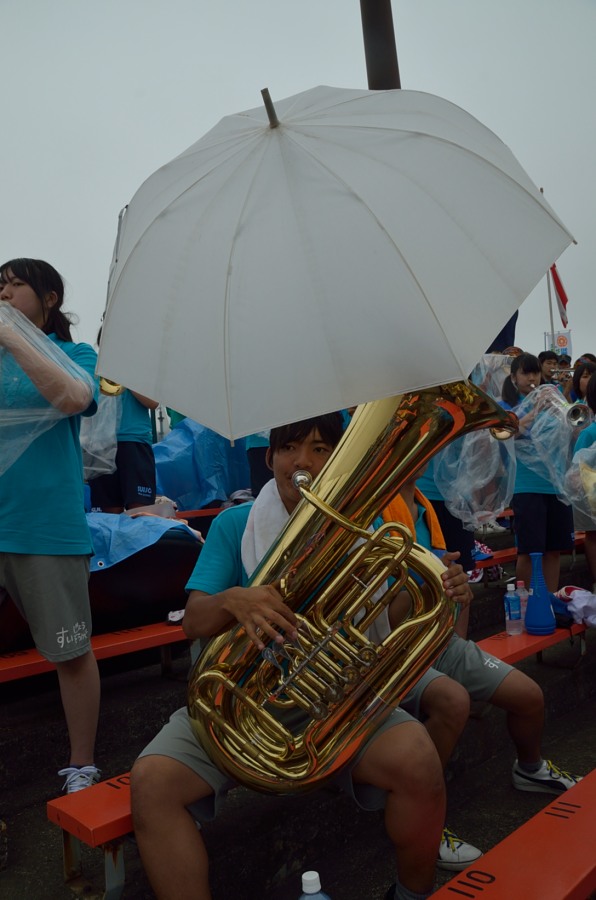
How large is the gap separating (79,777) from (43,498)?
86 centimetres

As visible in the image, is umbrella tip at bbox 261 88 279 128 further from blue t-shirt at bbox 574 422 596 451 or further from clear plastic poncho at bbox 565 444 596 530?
blue t-shirt at bbox 574 422 596 451

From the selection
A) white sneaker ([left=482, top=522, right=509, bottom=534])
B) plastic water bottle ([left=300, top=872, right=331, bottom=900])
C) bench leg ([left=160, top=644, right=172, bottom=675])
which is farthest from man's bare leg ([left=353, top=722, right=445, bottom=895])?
white sneaker ([left=482, top=522, right=509, bottom=534])

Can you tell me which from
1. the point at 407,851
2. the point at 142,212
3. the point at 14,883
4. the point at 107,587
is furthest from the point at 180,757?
the point at 107,587

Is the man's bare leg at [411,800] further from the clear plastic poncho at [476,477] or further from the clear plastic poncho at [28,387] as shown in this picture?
the clear plastic poncho at [476,477]

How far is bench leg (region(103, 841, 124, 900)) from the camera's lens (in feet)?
6.66

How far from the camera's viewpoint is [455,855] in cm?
247

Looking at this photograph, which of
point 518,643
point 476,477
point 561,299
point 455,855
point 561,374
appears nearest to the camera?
point 455,855

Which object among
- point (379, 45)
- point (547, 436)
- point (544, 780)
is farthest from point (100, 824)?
point (379, 45)

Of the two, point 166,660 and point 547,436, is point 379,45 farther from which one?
point 166,660

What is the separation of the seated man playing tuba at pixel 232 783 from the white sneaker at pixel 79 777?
55cm

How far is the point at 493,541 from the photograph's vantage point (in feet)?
23.6

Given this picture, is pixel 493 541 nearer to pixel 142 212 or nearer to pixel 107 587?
pixel 107 587

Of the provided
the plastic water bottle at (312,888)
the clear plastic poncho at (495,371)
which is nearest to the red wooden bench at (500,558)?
the clear plastic poncho at (495,371)

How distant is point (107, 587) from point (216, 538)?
141 cm
